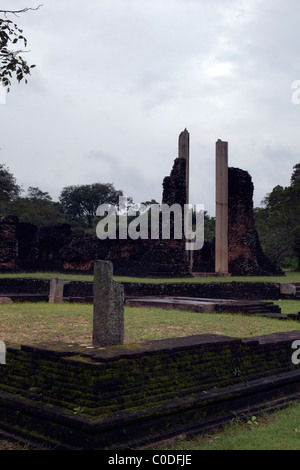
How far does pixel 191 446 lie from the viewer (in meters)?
4.17

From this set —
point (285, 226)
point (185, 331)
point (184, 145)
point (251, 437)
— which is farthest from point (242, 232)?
point (251, 437)

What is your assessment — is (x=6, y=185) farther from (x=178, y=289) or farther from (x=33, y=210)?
(x=178, y=289)

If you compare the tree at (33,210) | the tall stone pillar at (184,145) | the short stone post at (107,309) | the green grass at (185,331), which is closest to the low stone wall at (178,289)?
the green grass at (185,331)

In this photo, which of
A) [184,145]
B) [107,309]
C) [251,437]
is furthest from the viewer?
[184,145]

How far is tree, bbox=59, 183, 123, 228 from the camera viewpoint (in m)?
62.4

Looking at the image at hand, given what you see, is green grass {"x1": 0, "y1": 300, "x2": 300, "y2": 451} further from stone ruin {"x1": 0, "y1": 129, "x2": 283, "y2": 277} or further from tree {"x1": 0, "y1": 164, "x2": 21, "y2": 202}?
tree {"x1": 0, "y1": 164, "x2": 21, "y2": 202}

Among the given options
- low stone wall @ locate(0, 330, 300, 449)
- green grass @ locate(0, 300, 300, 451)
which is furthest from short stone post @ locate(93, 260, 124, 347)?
green grass @ locate(0, 300, 300, 451)

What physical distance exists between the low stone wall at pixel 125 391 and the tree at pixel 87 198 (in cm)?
5729

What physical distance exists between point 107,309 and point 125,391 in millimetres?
995

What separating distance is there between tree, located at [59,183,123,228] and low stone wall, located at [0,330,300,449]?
188 ft

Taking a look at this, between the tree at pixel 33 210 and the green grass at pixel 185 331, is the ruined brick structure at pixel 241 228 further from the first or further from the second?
the tree at pixel 33 210

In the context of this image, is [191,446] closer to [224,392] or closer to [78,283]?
[224,392]

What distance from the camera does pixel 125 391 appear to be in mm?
4086
